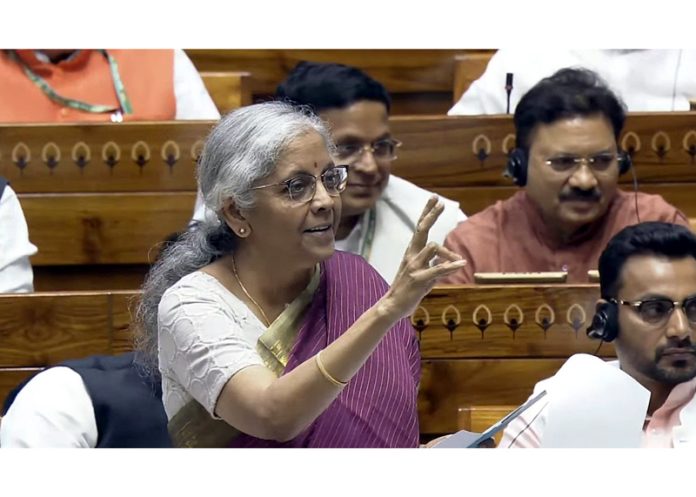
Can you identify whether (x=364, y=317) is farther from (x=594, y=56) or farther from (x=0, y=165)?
(x=594, y=56)

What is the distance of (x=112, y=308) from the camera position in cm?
125

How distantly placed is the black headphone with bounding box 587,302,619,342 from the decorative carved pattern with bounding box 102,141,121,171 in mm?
607

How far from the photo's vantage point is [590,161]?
135 cm

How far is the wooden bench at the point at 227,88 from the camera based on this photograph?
1645mm

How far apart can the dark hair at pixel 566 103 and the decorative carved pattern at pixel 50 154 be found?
496mm

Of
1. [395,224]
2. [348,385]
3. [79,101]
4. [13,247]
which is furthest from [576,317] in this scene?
[79,101]

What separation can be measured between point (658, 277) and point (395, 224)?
38 centimetres

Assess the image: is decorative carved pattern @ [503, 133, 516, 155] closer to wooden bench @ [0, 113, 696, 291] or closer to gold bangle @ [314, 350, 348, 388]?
wooden bench @ [0, 113, 696, 291]

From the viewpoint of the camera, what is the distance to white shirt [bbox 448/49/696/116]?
5.29ft

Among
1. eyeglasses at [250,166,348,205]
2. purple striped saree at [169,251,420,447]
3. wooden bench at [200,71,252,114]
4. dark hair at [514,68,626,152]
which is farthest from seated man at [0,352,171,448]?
wooden bench at [200,71,252,114]

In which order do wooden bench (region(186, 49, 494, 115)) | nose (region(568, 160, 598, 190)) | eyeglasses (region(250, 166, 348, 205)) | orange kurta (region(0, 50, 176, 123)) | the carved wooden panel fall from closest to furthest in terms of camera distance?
eyeglasses (region(250, 166, 348, 205)) < nose (region(568, 160, 598, 190)) < the carved wooden panel < orange kurta (region(0, 50, 176, 123)) < wooden bench (region(186, 49, 494, 115))

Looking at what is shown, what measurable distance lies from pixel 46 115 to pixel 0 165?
0.46 ft

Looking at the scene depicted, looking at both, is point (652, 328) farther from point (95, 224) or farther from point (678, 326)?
point (95, 224)

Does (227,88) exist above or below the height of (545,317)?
above
